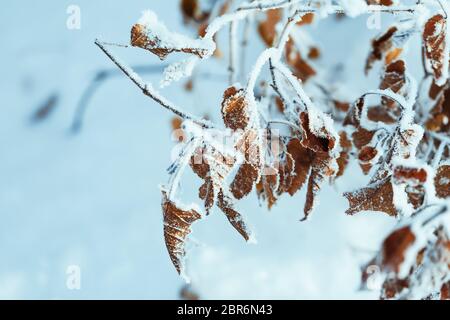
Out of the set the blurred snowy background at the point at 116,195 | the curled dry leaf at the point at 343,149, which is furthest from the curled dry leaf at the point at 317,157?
the blurred snowy background at the point at 116,195

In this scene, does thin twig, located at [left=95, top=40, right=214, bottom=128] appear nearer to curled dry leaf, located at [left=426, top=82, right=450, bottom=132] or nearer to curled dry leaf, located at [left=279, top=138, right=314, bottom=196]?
curled dry leaf, located at [left=279, top=138, right=314, bottom=196]

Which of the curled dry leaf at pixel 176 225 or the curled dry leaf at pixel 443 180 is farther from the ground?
the curled dry leaf at pixel 443 180

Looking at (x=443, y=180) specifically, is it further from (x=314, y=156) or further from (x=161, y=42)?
(x=161, y=42)

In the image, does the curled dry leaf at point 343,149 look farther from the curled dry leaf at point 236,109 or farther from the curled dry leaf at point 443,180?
the curled dry leaf at point 236,109

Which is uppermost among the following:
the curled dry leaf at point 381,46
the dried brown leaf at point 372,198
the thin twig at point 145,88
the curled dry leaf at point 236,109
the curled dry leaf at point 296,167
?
the curled dry leaf at point 381,46

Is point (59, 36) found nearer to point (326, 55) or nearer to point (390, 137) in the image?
point (326, 55)

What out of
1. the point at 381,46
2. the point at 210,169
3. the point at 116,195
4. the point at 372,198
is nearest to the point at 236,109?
the point at 210,169

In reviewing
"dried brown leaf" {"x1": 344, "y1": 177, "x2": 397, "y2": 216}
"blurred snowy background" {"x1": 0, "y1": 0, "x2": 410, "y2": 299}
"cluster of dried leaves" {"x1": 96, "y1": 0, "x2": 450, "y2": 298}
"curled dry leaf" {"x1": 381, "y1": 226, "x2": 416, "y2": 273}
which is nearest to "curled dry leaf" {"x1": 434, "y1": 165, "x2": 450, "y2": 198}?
"cluster of dried leaves" {"x1": 96, "y1": 0, "x2": 450, "y2": 298}
